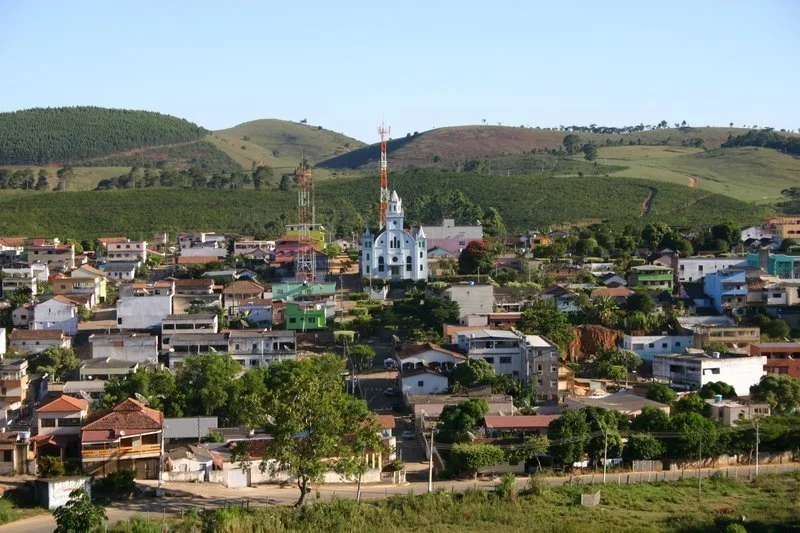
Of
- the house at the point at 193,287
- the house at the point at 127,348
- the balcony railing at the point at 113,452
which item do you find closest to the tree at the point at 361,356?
the house at the point at 127,348

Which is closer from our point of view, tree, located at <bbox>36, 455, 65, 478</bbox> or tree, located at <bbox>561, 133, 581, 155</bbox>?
tree, located at <bbox>36, 455, 65, 478</bbox>

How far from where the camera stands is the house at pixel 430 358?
30.5 meters

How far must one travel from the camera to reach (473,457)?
2239cm

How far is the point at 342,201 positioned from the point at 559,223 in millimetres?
15502

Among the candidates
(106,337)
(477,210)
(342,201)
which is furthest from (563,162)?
(106,337)

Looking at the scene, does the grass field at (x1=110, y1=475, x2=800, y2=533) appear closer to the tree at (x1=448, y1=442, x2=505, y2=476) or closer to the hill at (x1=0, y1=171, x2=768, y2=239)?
the tree at (x1=448, y1=442, x2=505, y2=476)

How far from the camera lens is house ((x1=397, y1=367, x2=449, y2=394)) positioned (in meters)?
28.8

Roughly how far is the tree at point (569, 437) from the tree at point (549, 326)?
889 cm

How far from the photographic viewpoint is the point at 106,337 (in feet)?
104

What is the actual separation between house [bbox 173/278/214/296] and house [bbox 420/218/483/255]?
1248 centimetres

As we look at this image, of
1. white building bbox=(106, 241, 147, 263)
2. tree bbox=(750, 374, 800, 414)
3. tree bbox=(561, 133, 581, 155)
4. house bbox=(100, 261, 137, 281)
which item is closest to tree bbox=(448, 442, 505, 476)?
tree bbox=(750, 374, 800, 414)

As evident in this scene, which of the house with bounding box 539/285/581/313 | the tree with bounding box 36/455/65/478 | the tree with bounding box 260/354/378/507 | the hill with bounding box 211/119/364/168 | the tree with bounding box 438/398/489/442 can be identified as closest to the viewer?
the tree with bounding box 260/354/378/507

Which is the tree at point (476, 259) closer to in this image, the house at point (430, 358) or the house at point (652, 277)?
the house at point (652, 277)

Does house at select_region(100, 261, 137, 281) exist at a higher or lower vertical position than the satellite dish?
higher
